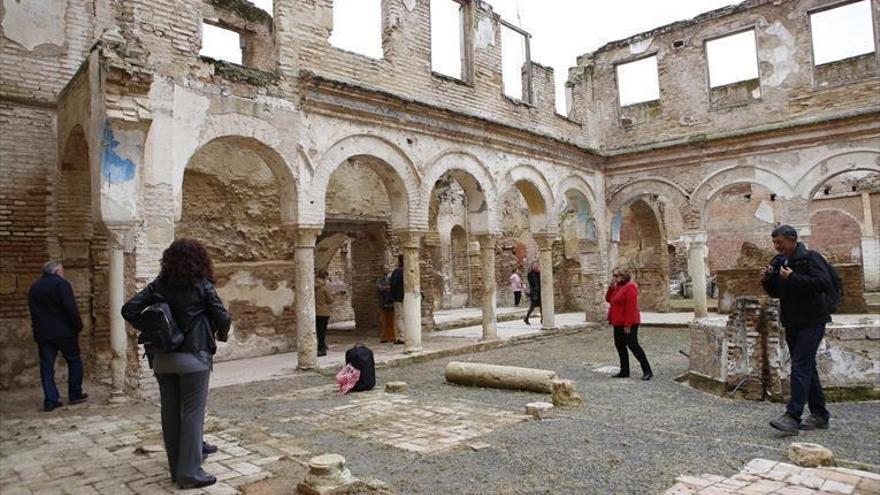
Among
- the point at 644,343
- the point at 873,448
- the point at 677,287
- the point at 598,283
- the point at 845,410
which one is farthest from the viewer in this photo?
the point at 677,287

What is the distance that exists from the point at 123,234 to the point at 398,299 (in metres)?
6.12

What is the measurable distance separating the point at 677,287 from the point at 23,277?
2423 centimetres

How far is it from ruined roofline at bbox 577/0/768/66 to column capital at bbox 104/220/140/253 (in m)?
14.4

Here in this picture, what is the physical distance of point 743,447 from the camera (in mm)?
4844

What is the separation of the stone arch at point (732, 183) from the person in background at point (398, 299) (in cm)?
853

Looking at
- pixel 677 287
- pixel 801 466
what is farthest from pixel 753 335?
pixel 677 287

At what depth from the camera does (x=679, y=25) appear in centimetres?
1644

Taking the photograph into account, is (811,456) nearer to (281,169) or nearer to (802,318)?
(802,318)

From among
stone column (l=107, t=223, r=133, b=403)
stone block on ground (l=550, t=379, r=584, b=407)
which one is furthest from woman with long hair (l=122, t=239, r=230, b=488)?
stone block on ground (l=550, t=379, r=584, b=407)

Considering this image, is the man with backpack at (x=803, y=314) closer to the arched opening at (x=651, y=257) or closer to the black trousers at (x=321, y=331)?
the black trousers at (x=321, y=331)

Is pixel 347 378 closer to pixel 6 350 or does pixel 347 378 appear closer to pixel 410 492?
pixel 410 492

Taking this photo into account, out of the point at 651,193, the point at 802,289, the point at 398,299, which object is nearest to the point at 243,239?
the point at 398,299

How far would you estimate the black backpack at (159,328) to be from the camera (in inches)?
157

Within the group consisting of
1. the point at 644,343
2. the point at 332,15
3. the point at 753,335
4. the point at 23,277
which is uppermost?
the point at 332,15
